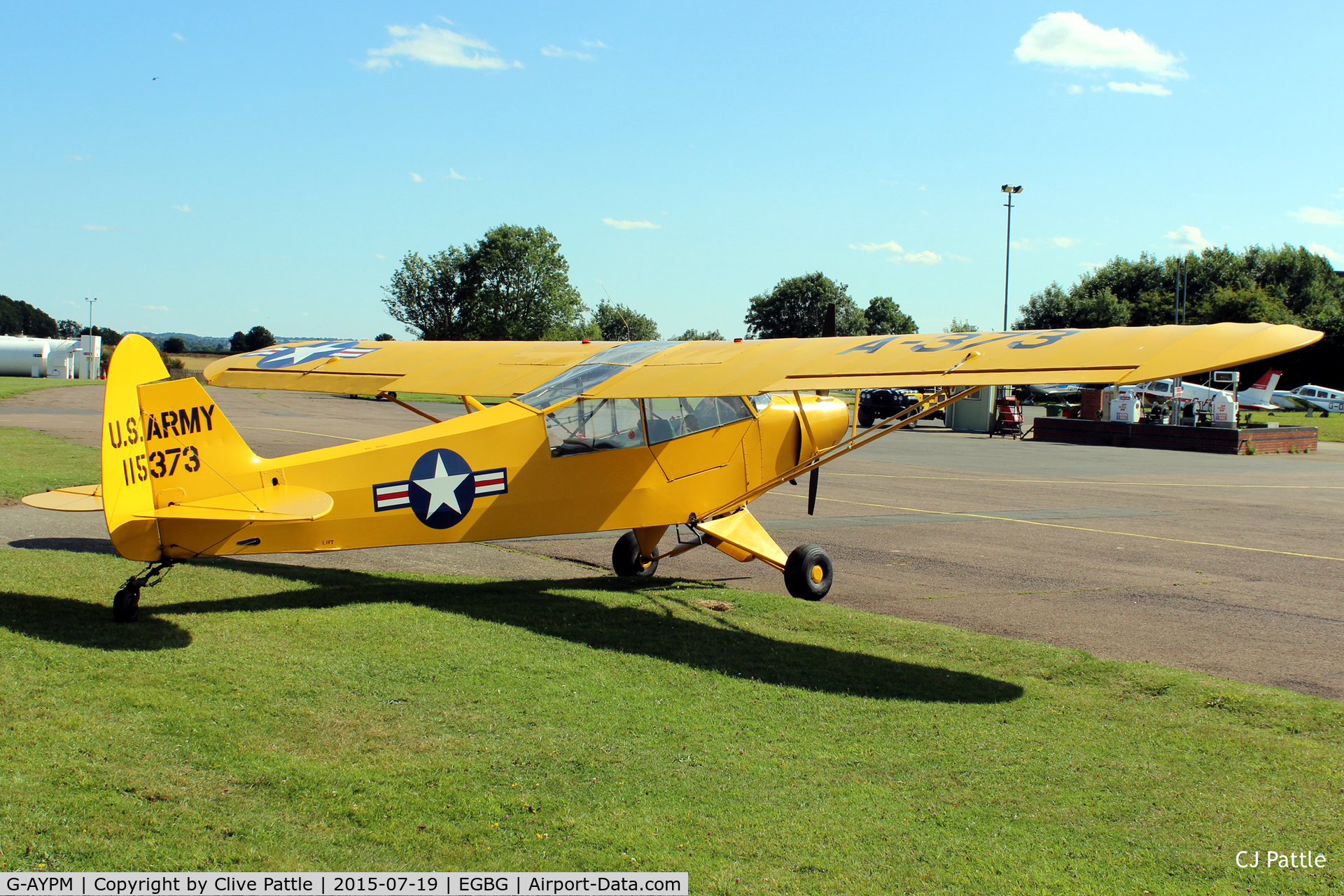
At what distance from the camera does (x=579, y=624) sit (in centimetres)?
812

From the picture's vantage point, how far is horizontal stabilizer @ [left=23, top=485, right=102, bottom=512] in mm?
7555

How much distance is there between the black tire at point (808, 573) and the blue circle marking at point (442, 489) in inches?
A: 128

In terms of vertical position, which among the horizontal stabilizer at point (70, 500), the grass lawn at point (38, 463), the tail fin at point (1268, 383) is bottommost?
the grass lawn at point (38, 463)

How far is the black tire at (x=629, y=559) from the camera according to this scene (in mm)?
10375

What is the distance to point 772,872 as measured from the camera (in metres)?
3.98

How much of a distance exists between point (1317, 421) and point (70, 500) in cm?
6149

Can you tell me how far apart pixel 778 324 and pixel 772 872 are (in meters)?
99.3

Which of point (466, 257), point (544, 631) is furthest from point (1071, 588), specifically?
point (466, 257)

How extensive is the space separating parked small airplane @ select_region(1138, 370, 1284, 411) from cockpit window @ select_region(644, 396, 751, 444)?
4059 centimetres

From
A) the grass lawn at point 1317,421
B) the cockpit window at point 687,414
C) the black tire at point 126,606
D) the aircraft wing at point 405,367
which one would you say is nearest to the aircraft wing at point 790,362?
the aircraft wing at point 405,367

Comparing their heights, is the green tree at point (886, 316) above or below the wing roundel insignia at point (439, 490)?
above

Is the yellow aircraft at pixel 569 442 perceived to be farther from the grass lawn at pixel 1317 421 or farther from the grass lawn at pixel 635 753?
the grass lawn at pixel 1317 421
